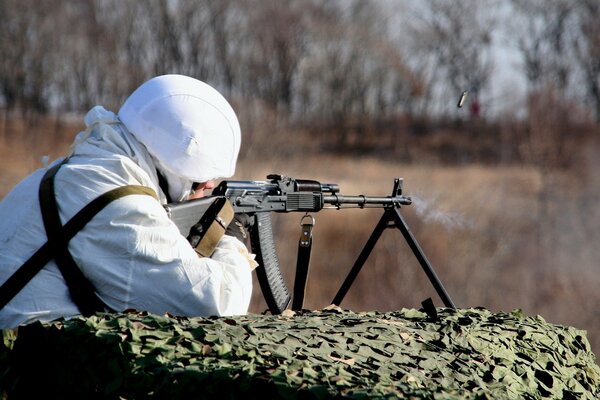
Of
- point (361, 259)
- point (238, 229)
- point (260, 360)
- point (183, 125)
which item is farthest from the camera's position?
point (361, 259)

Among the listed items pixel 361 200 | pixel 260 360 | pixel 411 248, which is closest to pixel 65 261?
pixel 260 360

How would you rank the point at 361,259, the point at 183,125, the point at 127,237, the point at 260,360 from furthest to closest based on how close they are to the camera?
the point at 361,259 < the point at 183,125 < the point at 127,237 < the point at 260,360

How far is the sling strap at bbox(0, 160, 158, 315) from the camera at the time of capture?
301 centimetres

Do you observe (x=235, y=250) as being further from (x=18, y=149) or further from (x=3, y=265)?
(x=18, y=149)

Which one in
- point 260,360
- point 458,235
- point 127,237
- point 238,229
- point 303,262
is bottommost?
point 458,235

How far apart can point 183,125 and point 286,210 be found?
1.61 metres

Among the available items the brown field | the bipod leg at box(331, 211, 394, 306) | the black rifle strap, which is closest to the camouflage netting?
the bipod leg at box(331, 211, 394, 306)

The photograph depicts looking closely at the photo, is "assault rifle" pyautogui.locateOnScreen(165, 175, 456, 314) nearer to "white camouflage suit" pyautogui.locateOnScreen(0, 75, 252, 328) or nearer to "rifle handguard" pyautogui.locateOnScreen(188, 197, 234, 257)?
"rifle handguard" pyautogui.locateOnScreen(188, 197, 234, 257)

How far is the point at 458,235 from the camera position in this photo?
19422 mm

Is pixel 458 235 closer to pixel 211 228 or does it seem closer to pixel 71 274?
pixel 211 228

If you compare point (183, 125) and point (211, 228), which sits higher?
point (183, 125)

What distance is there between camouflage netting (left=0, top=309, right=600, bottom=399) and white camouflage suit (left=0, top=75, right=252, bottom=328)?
175 millimetres

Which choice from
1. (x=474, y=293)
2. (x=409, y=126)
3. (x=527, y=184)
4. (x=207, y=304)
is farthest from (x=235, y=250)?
(x=409, y=126)

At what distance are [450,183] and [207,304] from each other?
17.3m
